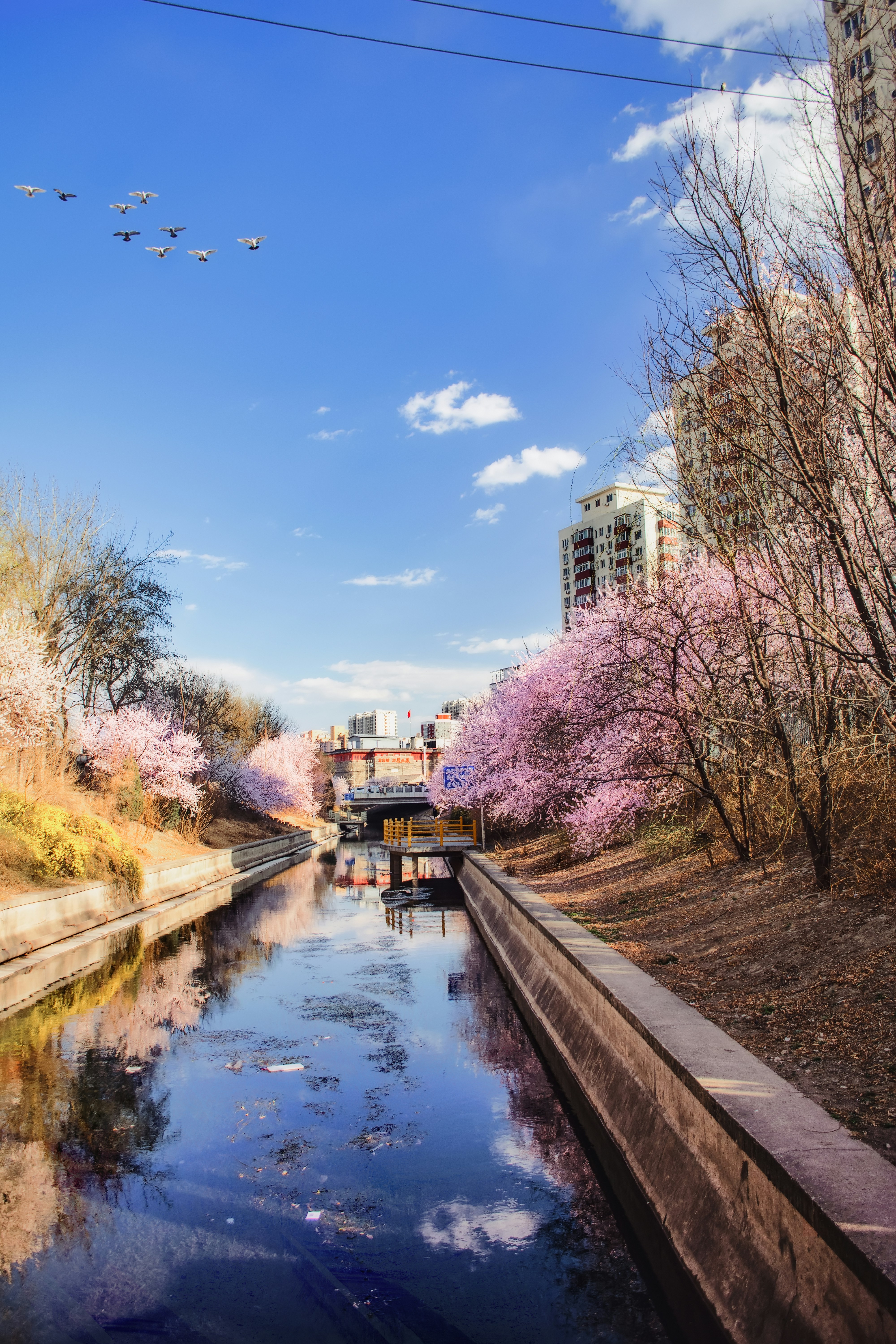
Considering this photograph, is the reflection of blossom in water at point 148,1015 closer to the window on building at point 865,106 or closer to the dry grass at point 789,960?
the dry grass at point 789,960

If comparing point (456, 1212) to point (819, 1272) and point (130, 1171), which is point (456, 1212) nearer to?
point (130, 1171)

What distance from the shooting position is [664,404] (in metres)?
11.0

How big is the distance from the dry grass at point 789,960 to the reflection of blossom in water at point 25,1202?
5.45 metres

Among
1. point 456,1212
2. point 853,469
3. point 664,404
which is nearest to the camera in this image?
point 456,1212

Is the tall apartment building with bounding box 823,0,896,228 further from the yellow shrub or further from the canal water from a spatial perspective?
the yellow shrub

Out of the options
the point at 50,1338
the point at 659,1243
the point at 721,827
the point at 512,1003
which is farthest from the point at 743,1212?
the point at 721,827

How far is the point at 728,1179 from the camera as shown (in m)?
5.08

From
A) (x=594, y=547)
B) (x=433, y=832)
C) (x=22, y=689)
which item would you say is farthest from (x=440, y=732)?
(x=22, y=689)

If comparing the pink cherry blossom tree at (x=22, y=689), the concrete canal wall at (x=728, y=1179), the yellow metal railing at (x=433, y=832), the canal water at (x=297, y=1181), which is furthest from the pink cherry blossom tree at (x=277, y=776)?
the concrete canal wall at (x=728, y=1179)

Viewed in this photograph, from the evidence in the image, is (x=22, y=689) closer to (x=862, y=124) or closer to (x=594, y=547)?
(x=862, y=124)

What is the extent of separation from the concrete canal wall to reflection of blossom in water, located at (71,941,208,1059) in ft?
19.9

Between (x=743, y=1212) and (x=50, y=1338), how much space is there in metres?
4.05

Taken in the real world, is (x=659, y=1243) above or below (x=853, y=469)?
below

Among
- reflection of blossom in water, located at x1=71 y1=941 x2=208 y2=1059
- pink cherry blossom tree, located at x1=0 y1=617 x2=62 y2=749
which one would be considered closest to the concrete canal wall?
reflection of blossom in water, located at x1=71 y1=941 x2=208 y2=1059
